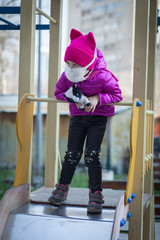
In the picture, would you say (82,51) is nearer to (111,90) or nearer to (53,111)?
(111,90)

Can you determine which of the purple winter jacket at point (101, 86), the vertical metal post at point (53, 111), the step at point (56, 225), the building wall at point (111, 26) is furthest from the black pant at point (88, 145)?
the building wall at point (111, 26)

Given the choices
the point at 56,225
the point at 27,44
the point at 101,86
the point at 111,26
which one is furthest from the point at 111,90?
the point at 111,26

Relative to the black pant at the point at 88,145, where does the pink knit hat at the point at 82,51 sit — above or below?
above

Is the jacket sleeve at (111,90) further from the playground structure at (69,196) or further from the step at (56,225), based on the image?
the step at (56,225)

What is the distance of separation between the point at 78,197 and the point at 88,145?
595 millimetres

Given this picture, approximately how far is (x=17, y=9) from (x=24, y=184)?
6.92ft

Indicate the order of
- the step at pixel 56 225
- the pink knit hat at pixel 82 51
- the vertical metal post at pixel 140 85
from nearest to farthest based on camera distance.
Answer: the step at pixel 56 225 < the pink knit hat at pixel 82 51 < the vertical metal post at pixel 140 85

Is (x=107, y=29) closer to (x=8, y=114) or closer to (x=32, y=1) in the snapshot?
(x=8, y=114)

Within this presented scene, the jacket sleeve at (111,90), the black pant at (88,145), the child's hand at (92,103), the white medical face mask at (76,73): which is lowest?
the black pant at (88,145)

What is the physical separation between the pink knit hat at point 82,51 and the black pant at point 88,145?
1.39ft

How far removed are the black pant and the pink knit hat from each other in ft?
1.39

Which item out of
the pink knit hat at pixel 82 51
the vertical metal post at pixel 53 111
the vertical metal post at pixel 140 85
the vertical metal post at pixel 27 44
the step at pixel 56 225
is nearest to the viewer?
the step at pixel 56 225

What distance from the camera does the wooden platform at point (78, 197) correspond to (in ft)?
9.71

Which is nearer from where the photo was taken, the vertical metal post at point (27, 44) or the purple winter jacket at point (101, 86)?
the purple winter jacket at point (101, 86)
